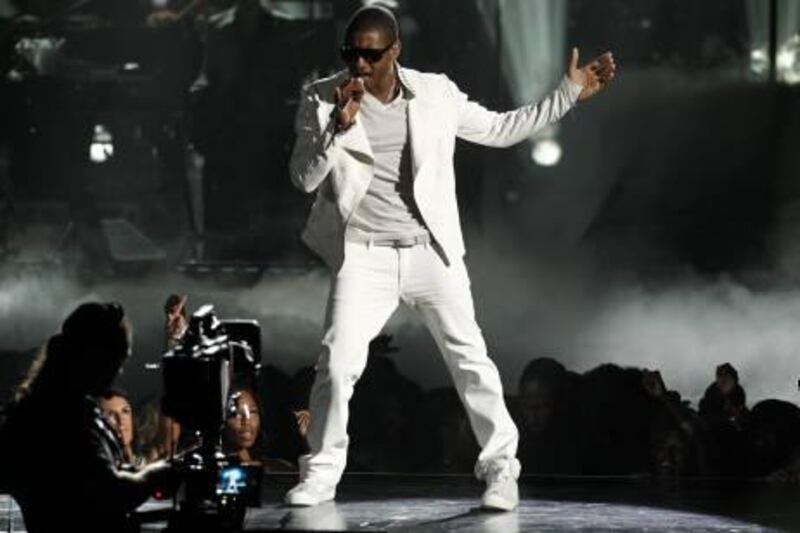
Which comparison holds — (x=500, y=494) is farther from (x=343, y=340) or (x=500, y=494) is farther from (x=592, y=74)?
(x=592, y=74)

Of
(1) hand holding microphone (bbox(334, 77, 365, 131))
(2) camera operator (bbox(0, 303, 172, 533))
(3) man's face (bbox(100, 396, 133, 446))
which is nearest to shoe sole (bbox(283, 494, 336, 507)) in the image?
(3) man's face (bbox(100, 396, 133, 446))

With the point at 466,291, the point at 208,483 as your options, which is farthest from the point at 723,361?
the point at 208,483

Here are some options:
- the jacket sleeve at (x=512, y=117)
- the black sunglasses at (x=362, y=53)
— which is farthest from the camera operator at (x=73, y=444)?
the jacket sleeve at (x=512, y=117)

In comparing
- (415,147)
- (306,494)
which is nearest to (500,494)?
(306,494)

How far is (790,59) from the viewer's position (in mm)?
9602

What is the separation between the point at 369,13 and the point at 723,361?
4014 mm

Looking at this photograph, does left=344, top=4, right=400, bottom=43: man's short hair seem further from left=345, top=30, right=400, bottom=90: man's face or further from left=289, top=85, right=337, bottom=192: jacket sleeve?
left=289, top=85, right=337, bottom=192: jacket sleeve

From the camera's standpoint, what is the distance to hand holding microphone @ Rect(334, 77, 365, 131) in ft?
19.8

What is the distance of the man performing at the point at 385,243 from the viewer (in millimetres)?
6293

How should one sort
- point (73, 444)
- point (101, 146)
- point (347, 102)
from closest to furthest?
1. point (73, 444)
2. point (347, 102)
3. point (101, 146)

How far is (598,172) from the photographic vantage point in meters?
9.68

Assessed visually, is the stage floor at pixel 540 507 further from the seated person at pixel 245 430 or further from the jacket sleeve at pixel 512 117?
the jacket sleeve at pixel 512 117

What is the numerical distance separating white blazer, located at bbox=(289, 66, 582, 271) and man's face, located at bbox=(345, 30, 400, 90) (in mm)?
91

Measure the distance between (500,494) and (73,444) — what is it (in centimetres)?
230
